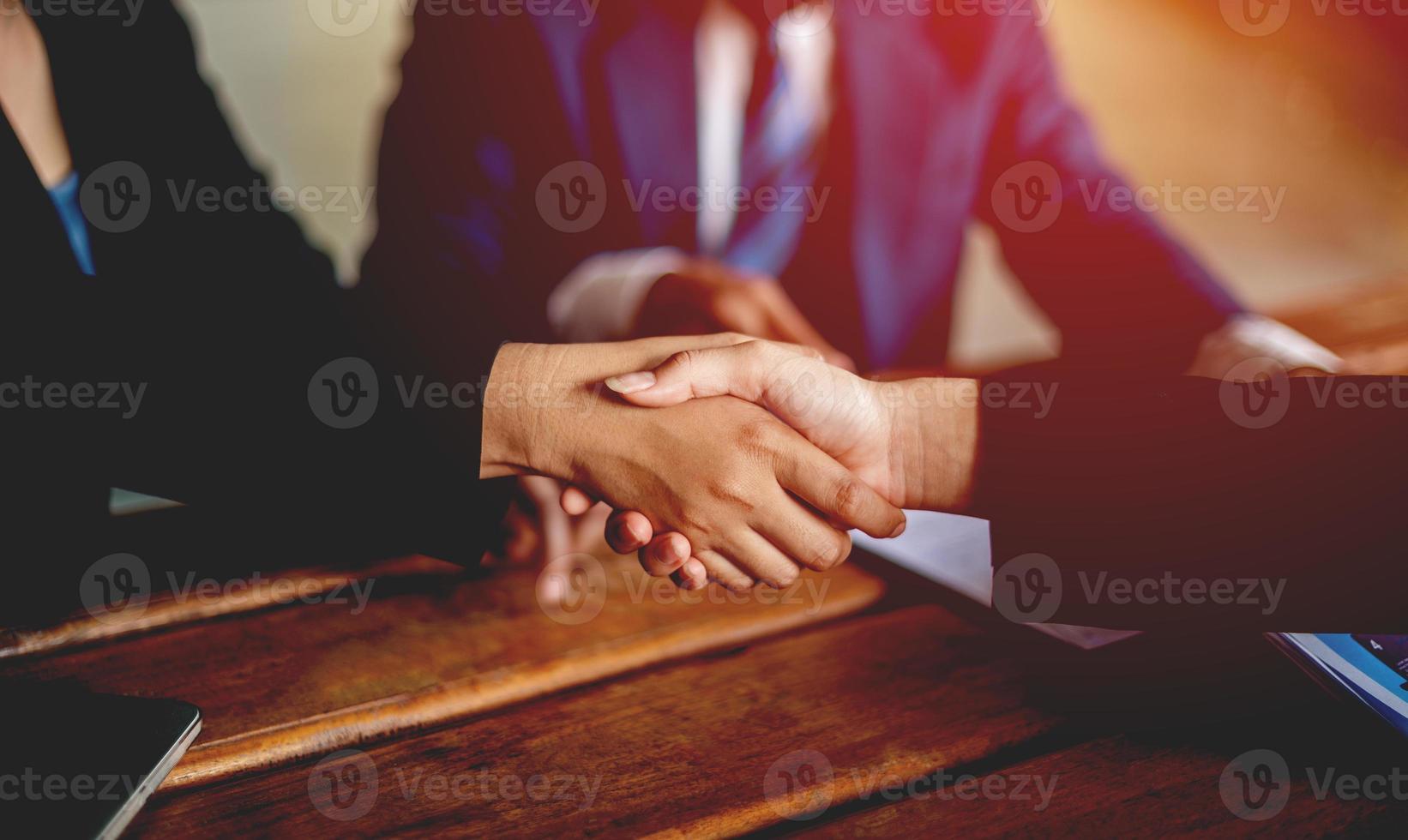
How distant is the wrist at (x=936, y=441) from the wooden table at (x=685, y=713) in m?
0.10

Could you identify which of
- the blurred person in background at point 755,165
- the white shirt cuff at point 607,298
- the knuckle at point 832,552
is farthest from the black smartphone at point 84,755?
the blurred person in background at point 755,165

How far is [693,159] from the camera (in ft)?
5.40

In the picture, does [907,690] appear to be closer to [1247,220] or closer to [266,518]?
[266,518]

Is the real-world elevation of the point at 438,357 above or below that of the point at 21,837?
above

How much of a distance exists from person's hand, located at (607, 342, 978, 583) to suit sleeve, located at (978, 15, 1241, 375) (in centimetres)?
73

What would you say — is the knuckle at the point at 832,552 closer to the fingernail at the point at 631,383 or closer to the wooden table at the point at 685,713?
the wooden table at the point at 685,713

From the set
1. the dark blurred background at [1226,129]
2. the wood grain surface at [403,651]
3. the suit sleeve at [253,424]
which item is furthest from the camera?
the dark blurred background at [1226,129]

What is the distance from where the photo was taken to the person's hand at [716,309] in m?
1.14

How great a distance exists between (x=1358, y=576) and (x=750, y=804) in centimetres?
53

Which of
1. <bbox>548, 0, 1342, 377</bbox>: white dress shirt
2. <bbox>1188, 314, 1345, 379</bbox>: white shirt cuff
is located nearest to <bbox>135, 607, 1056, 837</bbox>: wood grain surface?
<bbox>1188, 314, 1345, 379</bbox>: white shirt cuff

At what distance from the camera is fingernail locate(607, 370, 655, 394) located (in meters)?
0.81

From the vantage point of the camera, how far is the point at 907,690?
0.67 metres

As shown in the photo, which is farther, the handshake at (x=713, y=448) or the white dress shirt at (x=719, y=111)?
the white dress shirt at (x=719, y=111)

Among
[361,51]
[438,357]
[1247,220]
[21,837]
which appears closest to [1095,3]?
[1247,220]
